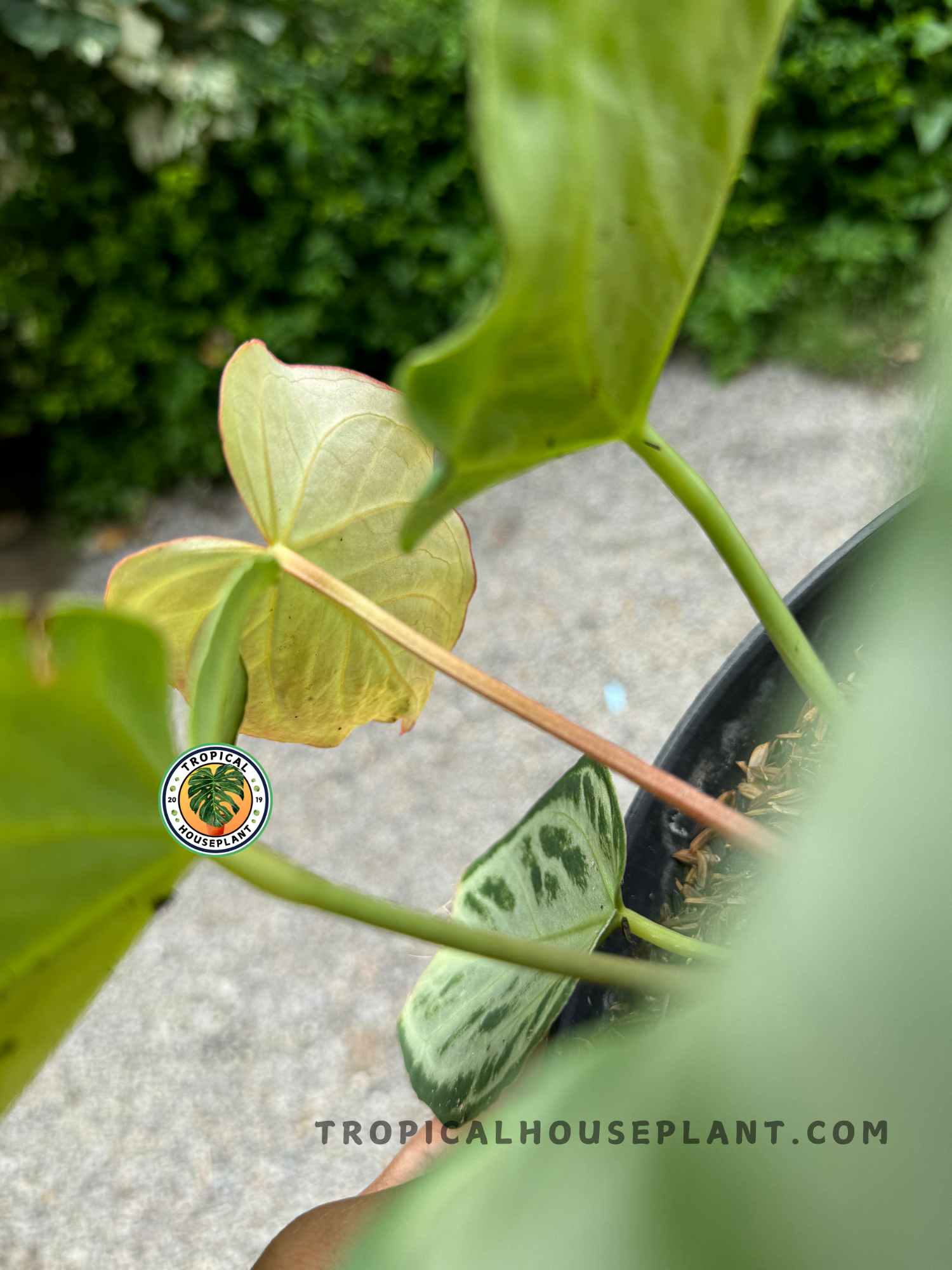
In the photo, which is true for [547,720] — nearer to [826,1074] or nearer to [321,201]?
[826,1074]

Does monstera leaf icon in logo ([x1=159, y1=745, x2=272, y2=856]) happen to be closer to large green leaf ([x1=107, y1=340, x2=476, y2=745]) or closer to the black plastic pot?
large green leaf ([x1=107, y1=340, x2=476, y2=745])

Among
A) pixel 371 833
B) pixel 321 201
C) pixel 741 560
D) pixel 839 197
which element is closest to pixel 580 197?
pixel 741 560

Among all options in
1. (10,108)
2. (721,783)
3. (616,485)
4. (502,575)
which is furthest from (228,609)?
(10,108)

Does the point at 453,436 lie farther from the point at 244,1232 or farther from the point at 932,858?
the point at 244,1232

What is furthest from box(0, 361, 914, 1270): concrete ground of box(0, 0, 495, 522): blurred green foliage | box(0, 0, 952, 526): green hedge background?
box(0, 0, 495, 522): blurred green foliage

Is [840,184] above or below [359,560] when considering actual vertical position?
below

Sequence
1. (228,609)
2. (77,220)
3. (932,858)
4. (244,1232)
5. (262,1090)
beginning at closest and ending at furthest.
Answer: (932,858), (228,609), (244,1232), (262,1090), (77,220)
